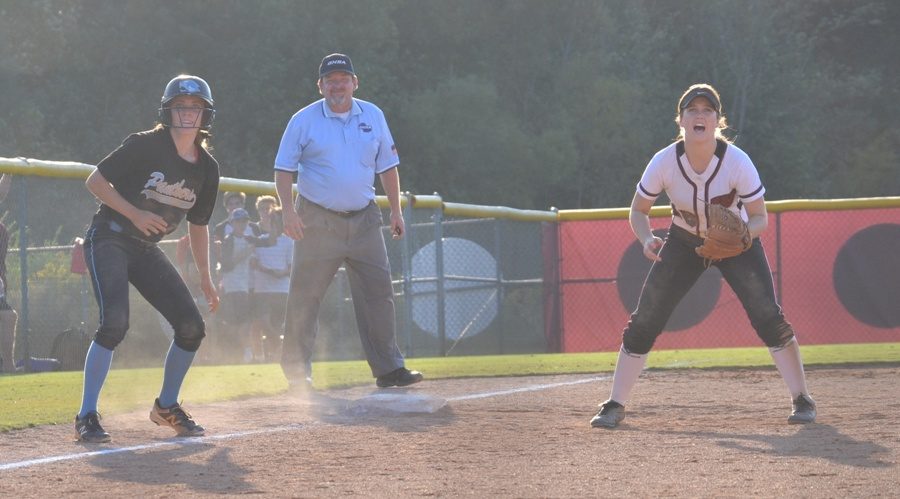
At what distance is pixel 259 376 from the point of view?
35.3 feet

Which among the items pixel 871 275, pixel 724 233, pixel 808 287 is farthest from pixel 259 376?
pixel 871 275

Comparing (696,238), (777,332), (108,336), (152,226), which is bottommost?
(777,332)

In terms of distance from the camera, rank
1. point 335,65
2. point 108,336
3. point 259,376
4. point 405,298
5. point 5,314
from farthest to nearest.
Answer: point 405,298
point 5,314
point 259,376
point 335,65
point 108,336

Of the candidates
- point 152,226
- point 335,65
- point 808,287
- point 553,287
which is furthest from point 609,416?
point 553,287

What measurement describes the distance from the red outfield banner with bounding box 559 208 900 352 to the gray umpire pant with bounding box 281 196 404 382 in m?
9.19

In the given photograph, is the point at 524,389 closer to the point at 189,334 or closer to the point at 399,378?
the point at 399,378

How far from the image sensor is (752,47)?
49031 mm

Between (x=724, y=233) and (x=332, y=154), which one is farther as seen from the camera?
(x=332, y=154)

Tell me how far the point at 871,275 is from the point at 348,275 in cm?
1010

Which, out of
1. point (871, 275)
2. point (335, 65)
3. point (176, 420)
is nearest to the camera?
point (176, 420)

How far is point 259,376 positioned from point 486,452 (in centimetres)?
482

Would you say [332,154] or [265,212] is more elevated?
[332,154]

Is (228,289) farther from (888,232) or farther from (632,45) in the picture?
(632,45)

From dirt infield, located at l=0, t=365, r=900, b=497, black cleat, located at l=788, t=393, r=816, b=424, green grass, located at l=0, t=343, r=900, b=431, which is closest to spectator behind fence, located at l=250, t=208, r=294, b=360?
green grass, located at l=0, t=343, r=900, b=431
